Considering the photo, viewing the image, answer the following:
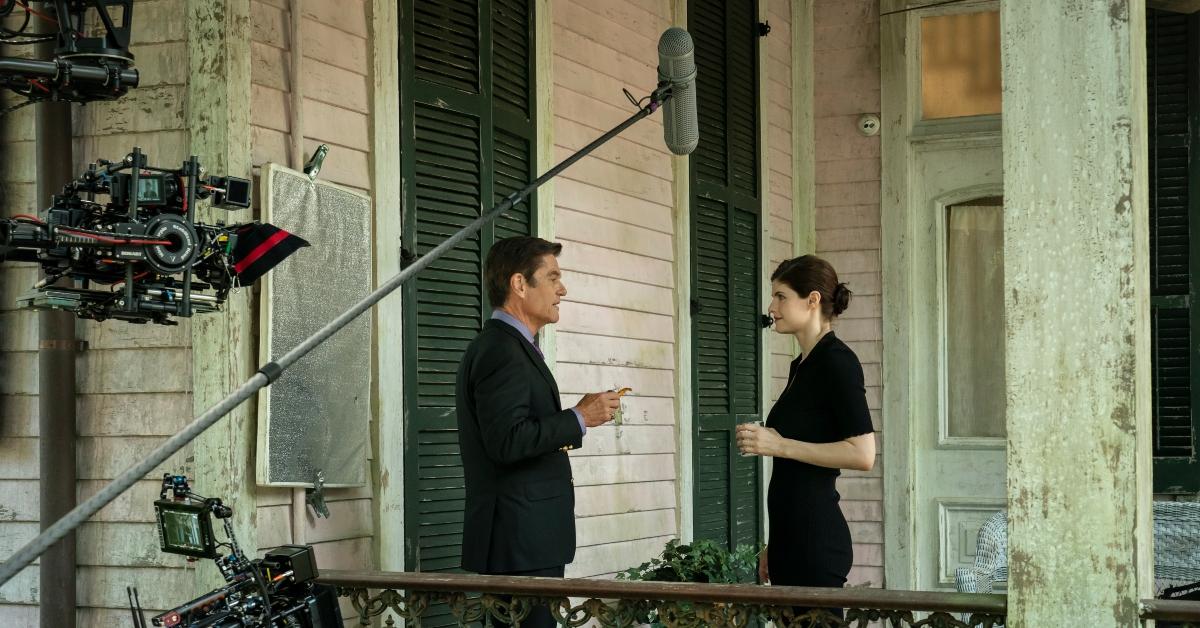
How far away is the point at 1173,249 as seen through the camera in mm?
6758

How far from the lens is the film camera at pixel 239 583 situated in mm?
2646

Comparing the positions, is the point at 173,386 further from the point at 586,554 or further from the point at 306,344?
the point at 586,554

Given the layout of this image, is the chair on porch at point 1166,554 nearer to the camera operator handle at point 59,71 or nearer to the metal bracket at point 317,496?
the metal bracket at point 317,496

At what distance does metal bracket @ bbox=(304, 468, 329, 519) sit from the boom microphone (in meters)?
1.30

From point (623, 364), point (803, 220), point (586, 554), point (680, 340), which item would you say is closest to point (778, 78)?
point (803, 220)

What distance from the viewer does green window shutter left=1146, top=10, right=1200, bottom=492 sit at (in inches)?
264

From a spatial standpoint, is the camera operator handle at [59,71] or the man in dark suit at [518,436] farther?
the man in dark suit at [518,436]

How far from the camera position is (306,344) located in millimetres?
2463

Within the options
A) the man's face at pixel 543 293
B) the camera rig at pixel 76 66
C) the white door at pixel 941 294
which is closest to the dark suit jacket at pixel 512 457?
the man's face at pixel 543 293

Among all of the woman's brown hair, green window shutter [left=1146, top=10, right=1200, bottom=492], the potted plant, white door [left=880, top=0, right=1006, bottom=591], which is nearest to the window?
white door [left=880, top=0, right=1006, bottom=591]

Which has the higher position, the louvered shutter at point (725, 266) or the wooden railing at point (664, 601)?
the louvered shutter at point (725, 266)

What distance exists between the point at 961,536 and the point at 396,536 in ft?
13.5

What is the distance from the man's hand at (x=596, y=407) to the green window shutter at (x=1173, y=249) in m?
4.19

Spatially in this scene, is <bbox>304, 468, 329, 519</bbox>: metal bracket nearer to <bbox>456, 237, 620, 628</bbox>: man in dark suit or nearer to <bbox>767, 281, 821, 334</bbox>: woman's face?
<bbox>456, 237, 620, 628</bbox>: man in dark suit
